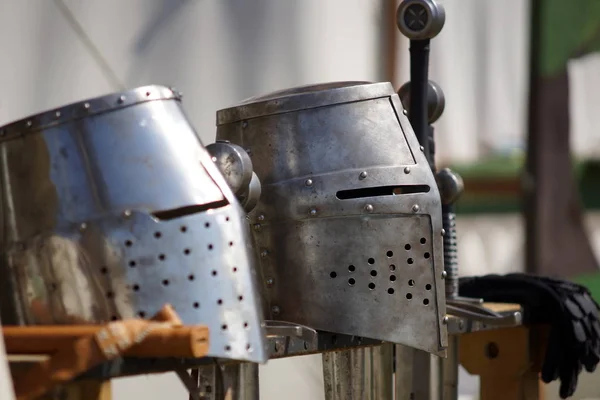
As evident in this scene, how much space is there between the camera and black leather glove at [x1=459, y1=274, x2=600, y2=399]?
78.6 inches

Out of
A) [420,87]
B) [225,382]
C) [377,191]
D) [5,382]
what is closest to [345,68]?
[420,87]

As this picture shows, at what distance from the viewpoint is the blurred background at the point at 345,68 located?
7.15ft

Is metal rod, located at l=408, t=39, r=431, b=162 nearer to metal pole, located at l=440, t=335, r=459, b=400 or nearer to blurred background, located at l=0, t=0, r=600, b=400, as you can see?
metal pole, located at l=440, t=335, r=459, b=400

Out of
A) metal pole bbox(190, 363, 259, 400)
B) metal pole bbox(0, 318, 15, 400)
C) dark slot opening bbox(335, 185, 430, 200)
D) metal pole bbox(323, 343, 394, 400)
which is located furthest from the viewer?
metal pole bbox(323, 343, 394, 400)

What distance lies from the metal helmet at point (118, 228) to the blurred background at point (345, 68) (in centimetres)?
74

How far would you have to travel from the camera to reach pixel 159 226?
4.32 feet

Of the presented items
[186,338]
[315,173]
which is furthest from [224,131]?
[186,338]

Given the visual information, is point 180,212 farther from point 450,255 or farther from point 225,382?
point 450,255

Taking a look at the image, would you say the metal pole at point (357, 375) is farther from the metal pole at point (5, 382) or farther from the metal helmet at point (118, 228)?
the metal pole at point (5, 382)

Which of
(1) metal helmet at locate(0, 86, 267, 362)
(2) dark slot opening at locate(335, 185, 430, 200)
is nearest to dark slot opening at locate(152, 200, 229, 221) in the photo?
(1) metal helmet at locate(0, 86, 267, 362)

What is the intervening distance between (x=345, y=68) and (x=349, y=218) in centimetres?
125

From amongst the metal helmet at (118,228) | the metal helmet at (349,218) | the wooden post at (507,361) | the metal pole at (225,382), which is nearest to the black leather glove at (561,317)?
the wooden post at (507,361)

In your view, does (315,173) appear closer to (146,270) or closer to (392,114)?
(392,114)

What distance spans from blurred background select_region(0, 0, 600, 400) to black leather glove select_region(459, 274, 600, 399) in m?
0.74
